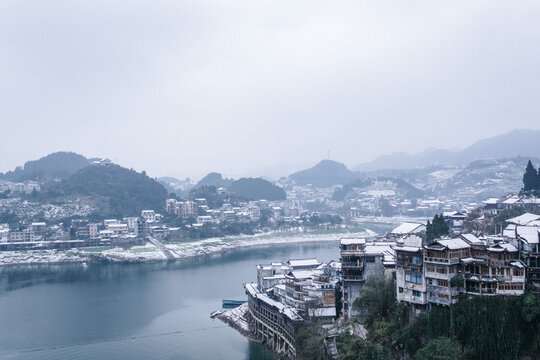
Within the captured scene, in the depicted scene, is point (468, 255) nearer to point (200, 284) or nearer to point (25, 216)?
point (200, 284)

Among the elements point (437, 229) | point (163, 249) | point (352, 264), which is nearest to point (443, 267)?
point (352, 264)

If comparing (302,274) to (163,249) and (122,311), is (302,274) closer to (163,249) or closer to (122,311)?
(122,311)

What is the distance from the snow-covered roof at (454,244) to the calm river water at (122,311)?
5.58m

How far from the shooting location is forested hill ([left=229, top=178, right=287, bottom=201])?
5869cm

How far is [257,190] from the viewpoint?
59.4m

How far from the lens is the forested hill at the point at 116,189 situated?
4012 cm

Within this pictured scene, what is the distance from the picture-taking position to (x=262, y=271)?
51.8 feet

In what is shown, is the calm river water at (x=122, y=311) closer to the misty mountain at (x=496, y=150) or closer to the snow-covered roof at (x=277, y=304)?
the snow-covered roof at (x=277, y=304)

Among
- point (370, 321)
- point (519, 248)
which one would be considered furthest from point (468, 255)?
point (370, 321)

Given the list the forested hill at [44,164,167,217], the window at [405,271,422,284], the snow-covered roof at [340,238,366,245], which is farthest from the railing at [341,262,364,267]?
the forested hill at [44,164,167,217]

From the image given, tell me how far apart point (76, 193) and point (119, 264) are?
16088 millimetres

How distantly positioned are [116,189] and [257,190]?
20.1 meters

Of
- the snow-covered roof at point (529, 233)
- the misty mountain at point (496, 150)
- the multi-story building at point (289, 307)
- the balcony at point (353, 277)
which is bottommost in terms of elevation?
the multi-story building at point (289, 307)

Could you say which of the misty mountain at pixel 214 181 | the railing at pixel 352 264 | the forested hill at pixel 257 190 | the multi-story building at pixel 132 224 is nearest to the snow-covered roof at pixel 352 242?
the railing at pixel 352 264
